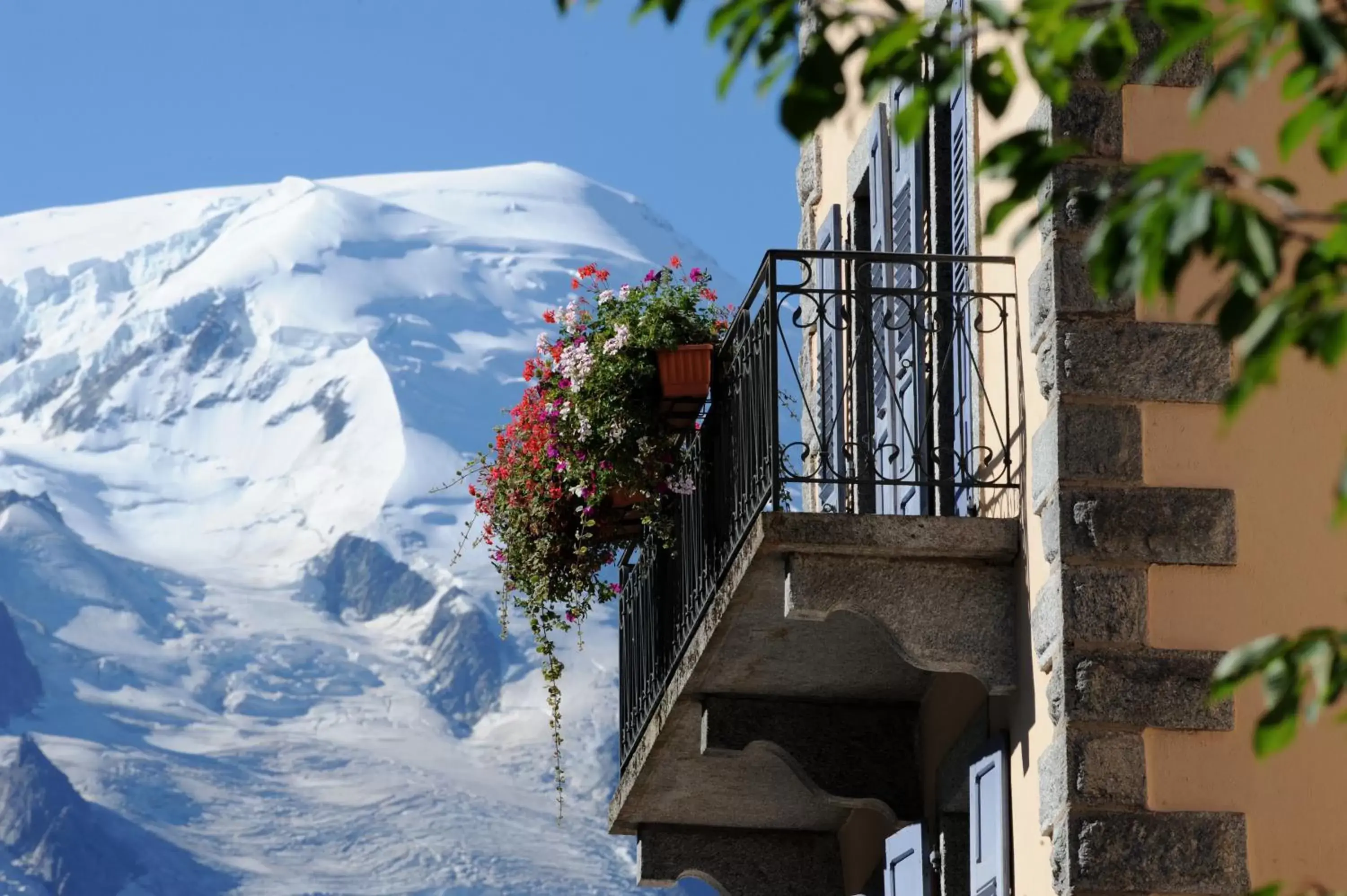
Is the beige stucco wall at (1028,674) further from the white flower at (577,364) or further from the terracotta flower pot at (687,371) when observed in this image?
Result: the white flower at (577,364)

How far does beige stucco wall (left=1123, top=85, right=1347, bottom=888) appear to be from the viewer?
7344mm

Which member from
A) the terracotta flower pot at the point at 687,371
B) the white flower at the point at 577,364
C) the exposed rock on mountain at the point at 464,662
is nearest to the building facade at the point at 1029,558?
the terracotta flower pot at the point at 687,371

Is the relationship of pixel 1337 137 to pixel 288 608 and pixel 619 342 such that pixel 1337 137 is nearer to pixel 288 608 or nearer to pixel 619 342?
pixel 619 342

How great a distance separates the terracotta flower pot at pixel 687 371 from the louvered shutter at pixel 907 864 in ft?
6.59

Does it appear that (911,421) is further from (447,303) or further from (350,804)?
(447,303)

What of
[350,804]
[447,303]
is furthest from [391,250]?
[350,804]

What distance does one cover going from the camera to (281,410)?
18538cm

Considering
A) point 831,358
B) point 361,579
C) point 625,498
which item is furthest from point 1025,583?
point 361,579

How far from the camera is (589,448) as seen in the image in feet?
32.9

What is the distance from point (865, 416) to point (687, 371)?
966 mm

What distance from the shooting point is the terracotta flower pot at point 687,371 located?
960 cm

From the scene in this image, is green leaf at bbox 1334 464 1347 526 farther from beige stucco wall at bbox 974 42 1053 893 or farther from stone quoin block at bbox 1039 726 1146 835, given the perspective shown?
beige stucco wall at bbox 974 42 1053 893

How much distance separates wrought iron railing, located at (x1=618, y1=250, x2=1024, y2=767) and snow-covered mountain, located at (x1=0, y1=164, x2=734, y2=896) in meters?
126

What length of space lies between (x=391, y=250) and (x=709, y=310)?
611ft
